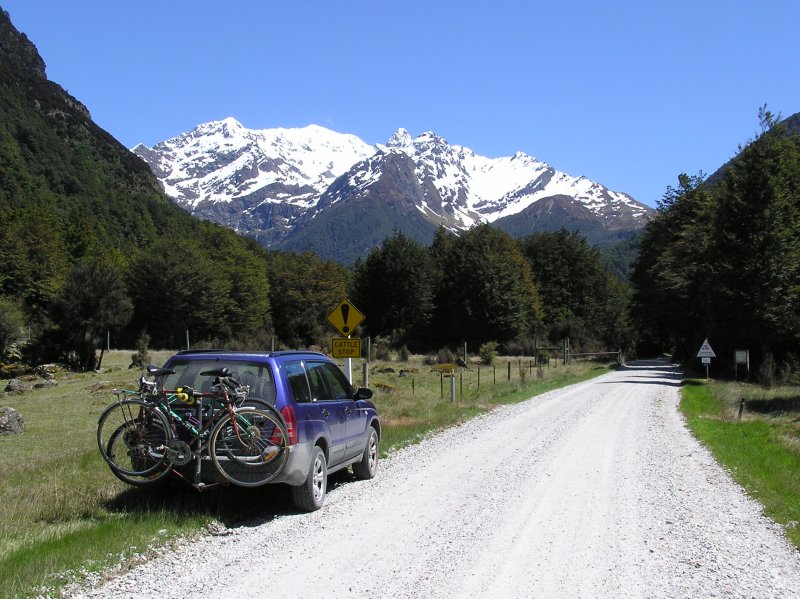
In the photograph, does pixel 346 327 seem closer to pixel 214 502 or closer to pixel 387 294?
pixel 214 502

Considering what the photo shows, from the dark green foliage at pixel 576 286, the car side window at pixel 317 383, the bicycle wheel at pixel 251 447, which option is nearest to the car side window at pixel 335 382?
the car side window at pixel 317 383

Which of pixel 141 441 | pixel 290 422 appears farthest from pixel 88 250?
pixel 290 422

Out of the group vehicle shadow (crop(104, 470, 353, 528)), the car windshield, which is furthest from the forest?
the car windshield

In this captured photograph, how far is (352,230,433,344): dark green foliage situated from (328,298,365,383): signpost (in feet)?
183

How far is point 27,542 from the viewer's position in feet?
22.5

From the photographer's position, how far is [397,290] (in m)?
75.9

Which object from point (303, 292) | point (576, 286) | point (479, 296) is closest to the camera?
point (479, 296)

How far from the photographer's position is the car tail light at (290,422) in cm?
812

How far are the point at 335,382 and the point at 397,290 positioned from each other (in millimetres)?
65586

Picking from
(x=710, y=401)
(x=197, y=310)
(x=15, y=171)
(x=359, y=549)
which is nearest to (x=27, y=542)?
(x=359, y=549)

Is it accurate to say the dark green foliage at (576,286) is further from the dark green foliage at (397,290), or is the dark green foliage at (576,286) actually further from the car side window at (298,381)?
the car side window at (298,381)

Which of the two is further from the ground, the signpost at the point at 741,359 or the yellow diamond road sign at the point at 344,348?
the yellow diamond road sign at the point at 344,348

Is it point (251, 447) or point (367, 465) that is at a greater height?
point (251, 447)

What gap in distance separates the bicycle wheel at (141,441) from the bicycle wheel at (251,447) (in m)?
0.61
